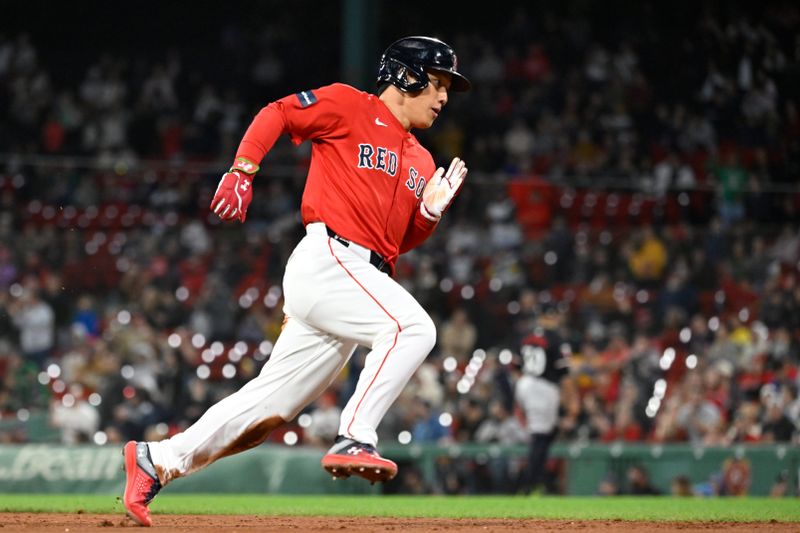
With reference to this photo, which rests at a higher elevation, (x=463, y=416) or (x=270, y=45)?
(x=270, y=45)

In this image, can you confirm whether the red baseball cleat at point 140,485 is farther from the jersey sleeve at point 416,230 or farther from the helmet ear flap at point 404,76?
the helmet ear flap at point 404,76

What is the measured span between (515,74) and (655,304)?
19.4ft

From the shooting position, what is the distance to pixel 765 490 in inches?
381

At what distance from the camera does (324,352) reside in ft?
15.3

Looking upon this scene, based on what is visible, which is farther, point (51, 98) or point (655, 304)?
point (51, 98)

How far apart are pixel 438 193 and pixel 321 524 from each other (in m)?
1.53

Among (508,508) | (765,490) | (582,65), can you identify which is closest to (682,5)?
(582,65)

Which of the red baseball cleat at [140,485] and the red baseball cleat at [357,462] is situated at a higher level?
the red baseball cleat at [357,462]

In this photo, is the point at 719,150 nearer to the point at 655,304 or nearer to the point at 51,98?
the point at 655,304

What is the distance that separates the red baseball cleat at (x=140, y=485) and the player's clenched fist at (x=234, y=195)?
1.04 m

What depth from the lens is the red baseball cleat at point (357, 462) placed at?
13.9 feet

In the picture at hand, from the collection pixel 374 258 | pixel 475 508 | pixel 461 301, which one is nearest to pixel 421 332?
pixel 374 258

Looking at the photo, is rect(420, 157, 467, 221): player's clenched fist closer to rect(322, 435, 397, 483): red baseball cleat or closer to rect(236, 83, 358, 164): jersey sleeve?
rect(236, 83, 358, 164): jersey sleeve

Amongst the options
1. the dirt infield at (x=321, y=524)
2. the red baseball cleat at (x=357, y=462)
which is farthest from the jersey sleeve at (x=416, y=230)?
the dirt infield at (x=321, y=524)
